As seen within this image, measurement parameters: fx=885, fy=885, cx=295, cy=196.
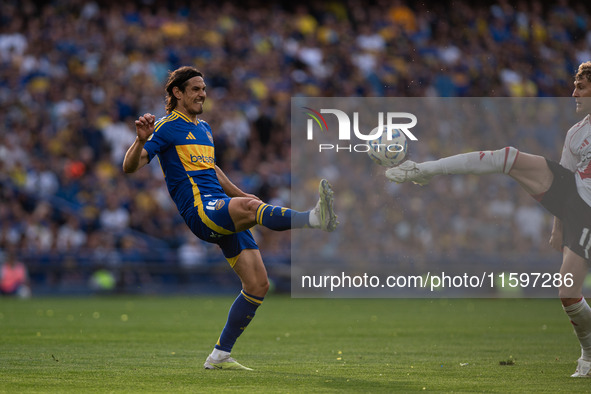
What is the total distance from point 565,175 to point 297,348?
13.1 feet

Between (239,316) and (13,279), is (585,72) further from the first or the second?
(13,279)

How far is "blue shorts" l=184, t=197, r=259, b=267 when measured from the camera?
26.1ft

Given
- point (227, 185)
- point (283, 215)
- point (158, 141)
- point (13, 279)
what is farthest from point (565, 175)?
point (13, 279)

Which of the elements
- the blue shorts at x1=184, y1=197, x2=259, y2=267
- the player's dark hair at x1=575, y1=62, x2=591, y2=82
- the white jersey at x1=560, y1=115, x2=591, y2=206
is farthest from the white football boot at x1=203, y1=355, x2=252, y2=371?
the player's dark hair at x1=575, y1=62, x2=591, y2=82

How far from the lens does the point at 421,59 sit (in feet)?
81.7

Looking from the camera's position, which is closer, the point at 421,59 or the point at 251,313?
the point at 251,313

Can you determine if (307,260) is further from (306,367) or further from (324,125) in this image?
(306,367)

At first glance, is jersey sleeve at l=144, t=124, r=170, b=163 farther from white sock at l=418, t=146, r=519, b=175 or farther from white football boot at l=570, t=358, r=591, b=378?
white football boot at l=570, t=358, r=591, b=378

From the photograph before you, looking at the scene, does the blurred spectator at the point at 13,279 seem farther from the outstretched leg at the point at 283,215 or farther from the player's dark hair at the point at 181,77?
the outstretched leg at the point at 283,215

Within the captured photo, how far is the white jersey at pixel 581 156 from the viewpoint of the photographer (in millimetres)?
→ 8266

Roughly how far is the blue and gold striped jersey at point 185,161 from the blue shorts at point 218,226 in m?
0.12

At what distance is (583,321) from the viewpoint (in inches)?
325

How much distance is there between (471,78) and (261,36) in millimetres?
6397

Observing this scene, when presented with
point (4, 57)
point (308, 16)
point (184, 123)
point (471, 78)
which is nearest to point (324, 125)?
point (184, 123)
